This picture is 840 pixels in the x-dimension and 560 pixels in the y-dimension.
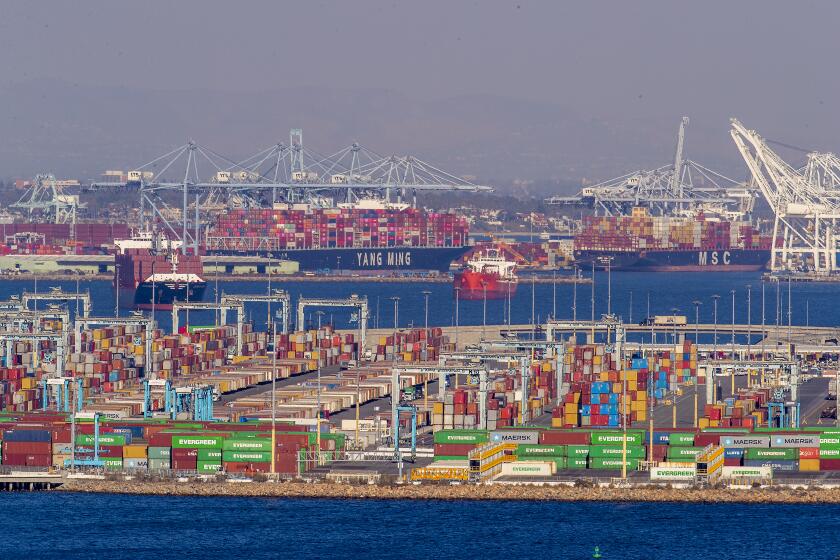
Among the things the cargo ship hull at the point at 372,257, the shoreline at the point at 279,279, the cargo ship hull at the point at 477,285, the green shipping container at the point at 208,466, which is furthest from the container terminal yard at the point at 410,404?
the cargo ship hull at the point at 372,257

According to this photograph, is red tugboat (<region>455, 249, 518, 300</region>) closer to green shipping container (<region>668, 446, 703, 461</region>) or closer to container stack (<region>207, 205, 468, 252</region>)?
container stack (<region>207, 205, 468, 252</region>)

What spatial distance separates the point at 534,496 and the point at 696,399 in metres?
10.3

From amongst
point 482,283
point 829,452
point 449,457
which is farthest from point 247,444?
point 482,283

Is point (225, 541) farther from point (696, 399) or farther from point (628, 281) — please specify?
point (628, 281)

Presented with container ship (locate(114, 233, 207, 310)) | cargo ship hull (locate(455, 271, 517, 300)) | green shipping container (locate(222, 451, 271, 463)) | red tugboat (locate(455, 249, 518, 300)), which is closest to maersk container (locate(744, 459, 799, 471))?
green shipping container (locate(222, 451, 271, 463))

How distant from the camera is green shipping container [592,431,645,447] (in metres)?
39.5

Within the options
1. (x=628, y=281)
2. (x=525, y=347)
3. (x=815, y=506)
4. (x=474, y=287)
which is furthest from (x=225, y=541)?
(x=628, y=281)

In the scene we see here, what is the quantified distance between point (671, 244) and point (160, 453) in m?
107

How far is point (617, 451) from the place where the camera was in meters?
39.5

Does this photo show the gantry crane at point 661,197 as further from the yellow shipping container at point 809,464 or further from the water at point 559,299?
the yellow shipping container at point 809,464

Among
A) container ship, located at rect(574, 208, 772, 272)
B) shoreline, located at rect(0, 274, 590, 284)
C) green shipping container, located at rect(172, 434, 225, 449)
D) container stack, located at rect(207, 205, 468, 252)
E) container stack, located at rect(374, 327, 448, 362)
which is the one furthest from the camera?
container ship, located at rect(574, 208, 772, 272)

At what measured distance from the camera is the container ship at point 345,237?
135 meters

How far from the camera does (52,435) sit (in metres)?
40.1

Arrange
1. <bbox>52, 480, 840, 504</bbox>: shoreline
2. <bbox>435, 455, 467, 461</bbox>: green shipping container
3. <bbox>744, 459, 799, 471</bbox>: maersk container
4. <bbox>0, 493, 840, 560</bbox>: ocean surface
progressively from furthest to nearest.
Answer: <bbox>435, 455, 467, 461</bbox>: green shipping container < <bbox>744, 459, 799, 471</bbox>: maersk container < <bbox>52, 480, 840, 504</bbox>: shoreline < <bbox>0, 493, 840, 560</bbox>: ocean surface
